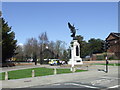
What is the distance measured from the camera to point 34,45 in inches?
3541

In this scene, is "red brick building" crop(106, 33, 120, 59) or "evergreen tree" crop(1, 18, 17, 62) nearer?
"evergreen tree" crop(1, 18, 17, 62)

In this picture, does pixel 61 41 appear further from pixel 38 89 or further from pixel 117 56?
pixel 38 89

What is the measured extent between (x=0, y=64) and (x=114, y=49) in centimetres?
4435

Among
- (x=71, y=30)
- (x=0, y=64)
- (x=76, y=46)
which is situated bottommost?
(x=0, y=64)

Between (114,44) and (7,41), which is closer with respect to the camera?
(7,41)

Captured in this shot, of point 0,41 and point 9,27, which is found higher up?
point 9,27

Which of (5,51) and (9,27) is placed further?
(9,27)

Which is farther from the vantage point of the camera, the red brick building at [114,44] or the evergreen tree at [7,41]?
the red brick building at [114,44]

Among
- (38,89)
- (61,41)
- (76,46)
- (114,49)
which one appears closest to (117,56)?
(114,49)

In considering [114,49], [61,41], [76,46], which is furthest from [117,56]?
[61,41]

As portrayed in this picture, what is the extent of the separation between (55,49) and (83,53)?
18.7 meters

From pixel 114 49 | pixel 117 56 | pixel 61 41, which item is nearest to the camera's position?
pixel 117 56

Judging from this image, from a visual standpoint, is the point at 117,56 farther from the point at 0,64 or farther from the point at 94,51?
the point at 0,64

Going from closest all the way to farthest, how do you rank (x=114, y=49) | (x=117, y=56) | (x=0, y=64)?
(x=0, y=64) < (x=117, y=56) < (x=114, y=49)
